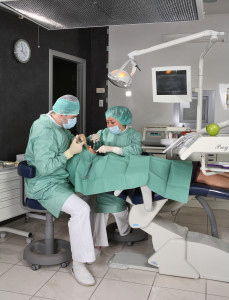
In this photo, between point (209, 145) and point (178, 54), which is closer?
point (209, 145)

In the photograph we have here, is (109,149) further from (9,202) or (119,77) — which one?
(9,202)

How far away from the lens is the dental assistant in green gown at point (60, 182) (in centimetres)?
244

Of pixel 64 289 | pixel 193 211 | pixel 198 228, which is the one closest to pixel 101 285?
pixel 64 289

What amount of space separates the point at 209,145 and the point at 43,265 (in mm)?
1613

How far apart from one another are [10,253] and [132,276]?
1.11 m

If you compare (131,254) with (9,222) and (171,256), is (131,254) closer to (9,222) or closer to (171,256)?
(171,256)

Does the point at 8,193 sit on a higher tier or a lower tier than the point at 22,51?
lower

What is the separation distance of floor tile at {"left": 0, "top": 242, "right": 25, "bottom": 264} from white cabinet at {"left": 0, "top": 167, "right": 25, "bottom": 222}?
0.26 metres

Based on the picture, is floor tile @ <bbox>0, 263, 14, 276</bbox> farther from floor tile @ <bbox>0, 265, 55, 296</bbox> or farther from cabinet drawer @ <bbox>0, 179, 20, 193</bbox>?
cabinet drawer @ <bbox>0, 179, 20, 193</bbox>

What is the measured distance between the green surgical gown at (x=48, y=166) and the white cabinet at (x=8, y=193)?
2.25 feet

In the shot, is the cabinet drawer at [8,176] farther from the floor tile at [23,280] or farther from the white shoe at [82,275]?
the white shoe at [82,275]

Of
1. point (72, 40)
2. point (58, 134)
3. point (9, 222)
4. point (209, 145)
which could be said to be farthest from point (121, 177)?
point (72, 40)

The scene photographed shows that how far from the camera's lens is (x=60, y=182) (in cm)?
261

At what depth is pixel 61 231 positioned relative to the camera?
351cm
